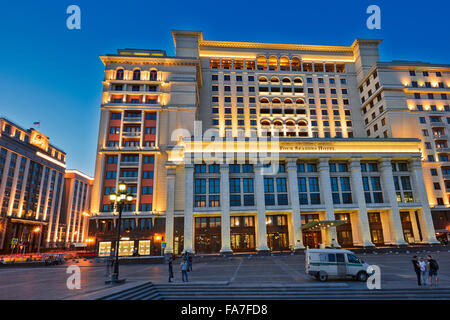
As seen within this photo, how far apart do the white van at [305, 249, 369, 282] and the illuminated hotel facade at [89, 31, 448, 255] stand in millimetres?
24966

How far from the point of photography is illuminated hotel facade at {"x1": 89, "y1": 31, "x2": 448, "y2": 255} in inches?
1815

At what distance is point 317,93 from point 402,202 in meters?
30.3

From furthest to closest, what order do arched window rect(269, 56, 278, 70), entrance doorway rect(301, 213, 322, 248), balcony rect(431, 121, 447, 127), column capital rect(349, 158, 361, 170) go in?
1. arched window rect(269, 56, 278, 70)
2. balcony rect(431, 121, 447, 127)
3. column capital rect(349, 158, 361, 170)
4. entrance doorway rect(301, 213, 322, 248)

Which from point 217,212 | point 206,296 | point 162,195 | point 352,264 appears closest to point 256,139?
point 217,212

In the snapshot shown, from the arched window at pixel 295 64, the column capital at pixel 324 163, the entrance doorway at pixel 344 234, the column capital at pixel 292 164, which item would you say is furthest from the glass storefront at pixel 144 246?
the arched window at pixel 295 64

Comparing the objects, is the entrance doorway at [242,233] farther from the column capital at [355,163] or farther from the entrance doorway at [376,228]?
the entrance doorway at [376,228]

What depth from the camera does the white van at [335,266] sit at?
686 inches

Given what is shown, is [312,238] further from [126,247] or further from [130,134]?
[130,134]

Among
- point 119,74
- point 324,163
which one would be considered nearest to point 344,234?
point 324,163

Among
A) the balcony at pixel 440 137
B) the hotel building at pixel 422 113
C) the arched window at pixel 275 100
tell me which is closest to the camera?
the hotel building at pixel 422 113

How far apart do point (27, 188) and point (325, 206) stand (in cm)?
8533

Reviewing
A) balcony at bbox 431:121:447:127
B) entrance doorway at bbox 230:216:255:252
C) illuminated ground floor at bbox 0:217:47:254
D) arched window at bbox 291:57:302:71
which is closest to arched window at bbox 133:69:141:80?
entrance doorway at bbox 230:216:255:252

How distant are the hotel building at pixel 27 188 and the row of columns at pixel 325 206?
1758 inches

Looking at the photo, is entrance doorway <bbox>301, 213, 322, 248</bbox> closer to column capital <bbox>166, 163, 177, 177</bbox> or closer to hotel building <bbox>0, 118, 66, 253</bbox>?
column capital <bbox>166, 163, 177, 177</bbox>
